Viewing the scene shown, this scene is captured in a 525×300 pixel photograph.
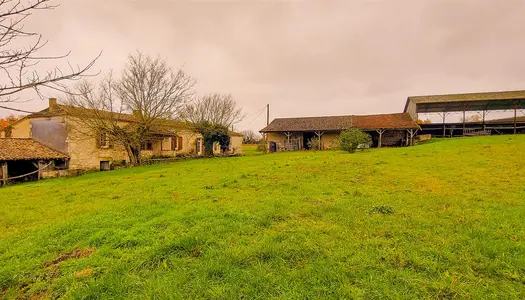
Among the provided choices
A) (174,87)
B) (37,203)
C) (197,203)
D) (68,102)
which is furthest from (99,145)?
(197,203)

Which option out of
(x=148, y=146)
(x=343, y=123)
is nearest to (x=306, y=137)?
(x=343, y=123)

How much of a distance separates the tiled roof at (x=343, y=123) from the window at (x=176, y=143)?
10932mm

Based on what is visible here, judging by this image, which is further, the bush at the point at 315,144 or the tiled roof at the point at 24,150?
the bush at the point at 315,144

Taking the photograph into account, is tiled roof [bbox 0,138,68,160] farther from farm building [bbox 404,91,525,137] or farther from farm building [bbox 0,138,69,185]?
farm building [bbox 404,91,525,137]

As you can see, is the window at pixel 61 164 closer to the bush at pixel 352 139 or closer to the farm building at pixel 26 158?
the farm building at pixel 26 158

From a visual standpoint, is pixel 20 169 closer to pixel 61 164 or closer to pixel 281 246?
pixel 61 164

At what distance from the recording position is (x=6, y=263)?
407 centimetres

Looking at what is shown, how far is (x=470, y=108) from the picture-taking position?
29.5 m

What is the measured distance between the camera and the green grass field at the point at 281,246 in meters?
3.06

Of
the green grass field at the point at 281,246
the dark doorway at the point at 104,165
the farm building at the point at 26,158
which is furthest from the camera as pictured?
the dark doorway at the point at 104,165

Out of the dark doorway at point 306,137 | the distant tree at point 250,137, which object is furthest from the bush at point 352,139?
the distant tree at point 250,137

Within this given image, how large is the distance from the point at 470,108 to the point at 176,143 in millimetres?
35928

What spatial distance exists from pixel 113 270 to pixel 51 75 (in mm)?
2758

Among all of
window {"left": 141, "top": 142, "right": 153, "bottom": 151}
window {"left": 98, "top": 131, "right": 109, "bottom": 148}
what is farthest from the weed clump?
window {"left": 141, "top": 142, "right": 153, "bottom": 151}
